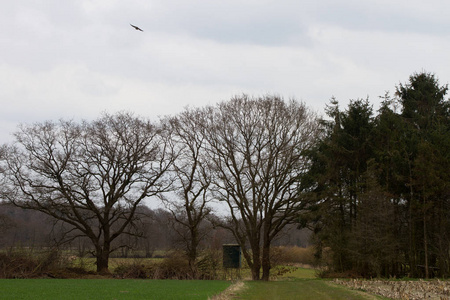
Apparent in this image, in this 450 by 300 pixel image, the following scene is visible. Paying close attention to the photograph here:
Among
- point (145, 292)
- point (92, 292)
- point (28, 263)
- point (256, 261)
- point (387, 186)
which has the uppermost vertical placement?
point (387, 186)

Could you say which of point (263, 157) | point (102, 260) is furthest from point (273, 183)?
point (102, 260)

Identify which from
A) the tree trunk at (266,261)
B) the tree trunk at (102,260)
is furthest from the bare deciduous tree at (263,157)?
the tree trunk at (102,260)

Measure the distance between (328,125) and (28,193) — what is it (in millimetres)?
26894

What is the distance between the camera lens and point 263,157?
3678cm

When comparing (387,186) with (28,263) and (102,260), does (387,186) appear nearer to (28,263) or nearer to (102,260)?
(102,260)

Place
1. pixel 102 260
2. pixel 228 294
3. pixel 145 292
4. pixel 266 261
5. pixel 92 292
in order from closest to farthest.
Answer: pixel 92 292 < pixel 145 292 < pixel 228 294 < pixel 102 260 < pixel 266 261

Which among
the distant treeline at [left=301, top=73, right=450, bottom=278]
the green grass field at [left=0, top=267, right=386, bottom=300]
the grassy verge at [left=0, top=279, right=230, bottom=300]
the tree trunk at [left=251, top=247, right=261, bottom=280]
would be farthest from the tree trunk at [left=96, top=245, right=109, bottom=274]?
the distant treeline at [left=301, top=73, right=450, bottom=278]

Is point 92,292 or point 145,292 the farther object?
point 145,292

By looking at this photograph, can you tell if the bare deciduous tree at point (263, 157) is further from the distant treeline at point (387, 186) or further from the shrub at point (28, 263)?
the shrub at point (28, 263)

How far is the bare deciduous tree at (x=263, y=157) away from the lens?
36.3 meters

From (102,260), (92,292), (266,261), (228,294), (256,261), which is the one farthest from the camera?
(256,261)

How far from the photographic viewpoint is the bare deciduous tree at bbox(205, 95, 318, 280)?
36.3 m

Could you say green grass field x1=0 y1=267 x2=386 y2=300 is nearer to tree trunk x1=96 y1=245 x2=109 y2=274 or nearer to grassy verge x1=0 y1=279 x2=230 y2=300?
grassy verge x1=0 y1=279 x2=230 y2=300

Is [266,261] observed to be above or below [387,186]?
below
